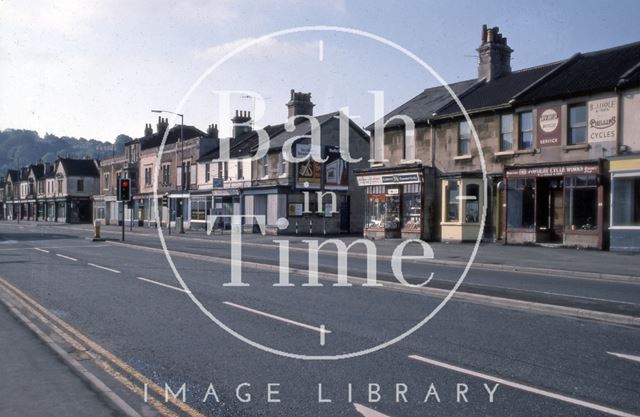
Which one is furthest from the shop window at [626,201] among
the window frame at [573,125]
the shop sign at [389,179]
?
the shop sign at [389,179]

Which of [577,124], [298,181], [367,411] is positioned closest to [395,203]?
[298,181]

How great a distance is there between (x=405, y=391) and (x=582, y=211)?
21.7 meters

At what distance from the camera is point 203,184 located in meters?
52.0

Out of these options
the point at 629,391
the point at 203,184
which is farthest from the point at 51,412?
the point at 203,184

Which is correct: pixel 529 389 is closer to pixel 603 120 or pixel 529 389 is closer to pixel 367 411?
pixel 367 411

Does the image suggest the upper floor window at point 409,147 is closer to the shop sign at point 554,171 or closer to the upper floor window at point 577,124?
the shop sign at point 554,171

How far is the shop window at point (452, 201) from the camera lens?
30203 millimetres

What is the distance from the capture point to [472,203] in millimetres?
29750

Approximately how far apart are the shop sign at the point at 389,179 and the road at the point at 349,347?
1789 cm

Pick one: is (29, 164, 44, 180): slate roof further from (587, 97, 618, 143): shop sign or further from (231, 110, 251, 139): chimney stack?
(587, 97, 618, 143): shop sign

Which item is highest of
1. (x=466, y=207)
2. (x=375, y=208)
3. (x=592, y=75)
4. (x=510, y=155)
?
(x=592, y=75)

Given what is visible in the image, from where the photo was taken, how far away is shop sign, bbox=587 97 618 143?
23.9m

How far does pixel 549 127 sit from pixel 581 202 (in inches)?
150

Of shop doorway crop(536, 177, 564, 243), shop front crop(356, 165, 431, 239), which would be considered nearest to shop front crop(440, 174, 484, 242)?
shop front crop(356, 165, 431, 239)
